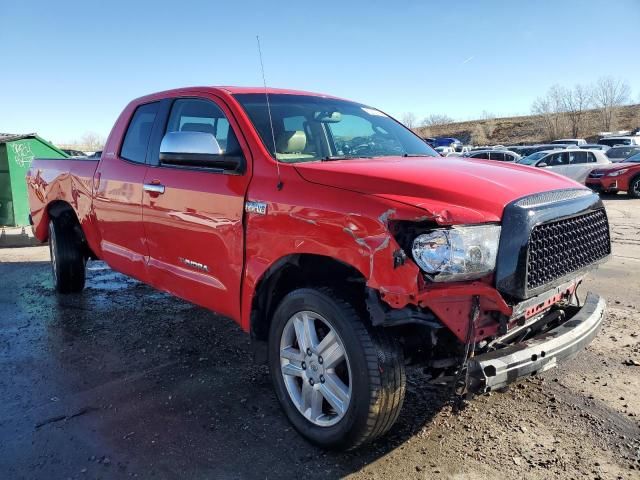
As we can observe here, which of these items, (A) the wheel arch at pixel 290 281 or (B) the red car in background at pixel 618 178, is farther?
(B) the red car in background at pixel 618 178

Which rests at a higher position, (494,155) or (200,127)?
(200,127)

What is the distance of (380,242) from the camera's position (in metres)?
2.37

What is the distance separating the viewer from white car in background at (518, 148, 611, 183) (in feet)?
61.3

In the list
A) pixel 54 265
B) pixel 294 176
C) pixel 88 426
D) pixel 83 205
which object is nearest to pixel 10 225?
pixel 54 265

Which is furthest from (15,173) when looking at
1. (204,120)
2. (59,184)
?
(204,120)

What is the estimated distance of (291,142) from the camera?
3.29 meters

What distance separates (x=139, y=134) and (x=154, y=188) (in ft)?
2.66

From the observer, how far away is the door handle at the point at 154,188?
3.73 metres

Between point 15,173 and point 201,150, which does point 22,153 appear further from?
point 201,150

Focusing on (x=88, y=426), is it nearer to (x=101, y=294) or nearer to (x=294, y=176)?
(x=294, y=176)

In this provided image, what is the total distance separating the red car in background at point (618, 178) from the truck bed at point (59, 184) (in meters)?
16.6

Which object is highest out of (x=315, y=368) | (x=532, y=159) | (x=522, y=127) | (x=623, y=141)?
(x=522, y=127)

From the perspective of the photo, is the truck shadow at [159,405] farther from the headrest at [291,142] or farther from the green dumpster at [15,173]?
the green dumpster at [15,173]

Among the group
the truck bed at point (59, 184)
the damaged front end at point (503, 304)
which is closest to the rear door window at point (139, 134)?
the truck bed at point (59, 184)
